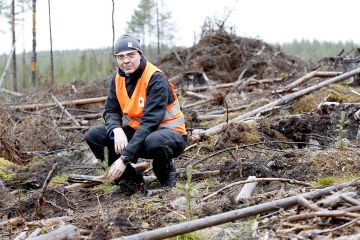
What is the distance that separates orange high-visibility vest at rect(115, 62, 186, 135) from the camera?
554 centimetres

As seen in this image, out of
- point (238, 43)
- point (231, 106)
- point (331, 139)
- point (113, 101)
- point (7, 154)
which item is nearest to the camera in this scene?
point (113, 101)

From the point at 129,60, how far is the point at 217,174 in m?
1.61

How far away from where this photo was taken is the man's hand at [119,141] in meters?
5.41

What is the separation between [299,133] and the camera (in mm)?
7766

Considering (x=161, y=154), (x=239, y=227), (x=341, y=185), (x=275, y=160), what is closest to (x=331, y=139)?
(x=275, y=160)

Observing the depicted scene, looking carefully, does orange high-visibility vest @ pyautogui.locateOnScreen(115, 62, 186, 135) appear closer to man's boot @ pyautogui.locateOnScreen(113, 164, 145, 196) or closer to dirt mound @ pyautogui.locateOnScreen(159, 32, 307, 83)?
man's boot @ pyautogui.locateOnScreen(113, 164, 145, 196)

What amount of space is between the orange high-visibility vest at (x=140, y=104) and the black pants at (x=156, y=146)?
0.41 feet

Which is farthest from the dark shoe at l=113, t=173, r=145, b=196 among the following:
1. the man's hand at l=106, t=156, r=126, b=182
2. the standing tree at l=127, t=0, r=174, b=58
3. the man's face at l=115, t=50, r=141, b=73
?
the standing tree at l=127, t=0, r=174, b=58

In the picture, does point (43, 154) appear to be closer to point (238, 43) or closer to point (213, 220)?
point (213, 220)

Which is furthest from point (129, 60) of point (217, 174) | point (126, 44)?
point (217, 174)

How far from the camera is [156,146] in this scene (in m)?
5.33

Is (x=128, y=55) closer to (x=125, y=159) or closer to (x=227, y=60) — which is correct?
(x=125, y=159)

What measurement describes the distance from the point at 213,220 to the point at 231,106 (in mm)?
7787

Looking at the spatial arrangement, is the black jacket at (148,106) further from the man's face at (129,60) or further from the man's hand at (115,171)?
the man's hand at (115,171)
